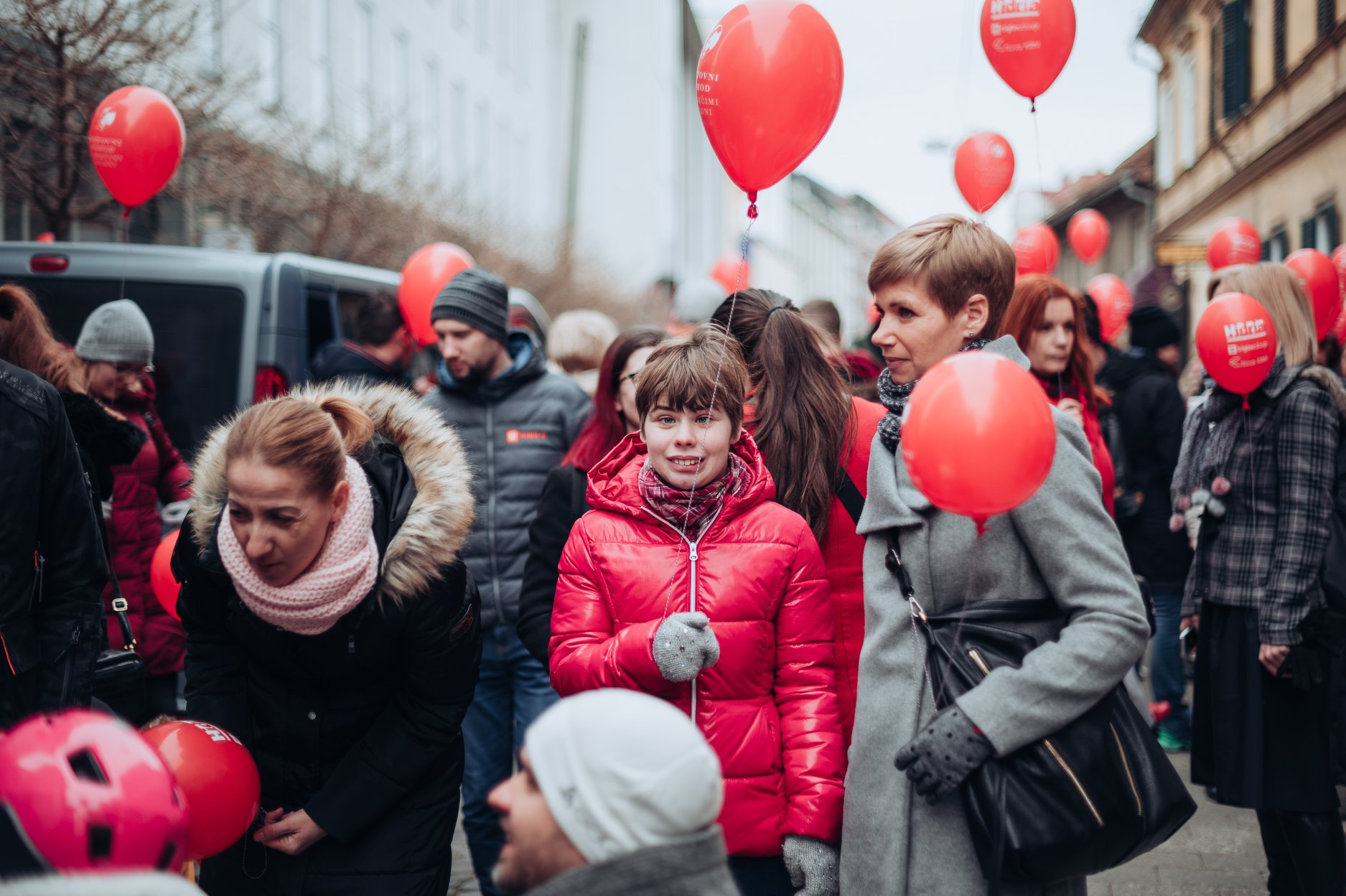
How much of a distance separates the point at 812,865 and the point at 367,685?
1.09 m

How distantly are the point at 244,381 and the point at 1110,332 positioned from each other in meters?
7.65

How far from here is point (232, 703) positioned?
272cm

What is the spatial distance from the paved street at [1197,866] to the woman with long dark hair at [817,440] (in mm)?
2459

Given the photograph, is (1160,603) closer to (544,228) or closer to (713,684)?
(713,684)

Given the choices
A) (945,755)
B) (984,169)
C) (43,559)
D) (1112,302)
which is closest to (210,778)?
(43,559)

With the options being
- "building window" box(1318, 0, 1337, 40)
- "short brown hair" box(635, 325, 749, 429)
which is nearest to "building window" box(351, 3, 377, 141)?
"building window" box(1318, 0, 1337, 40)

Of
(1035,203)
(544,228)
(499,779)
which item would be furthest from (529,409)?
(1035,203)

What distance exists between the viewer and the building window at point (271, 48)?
14.5 metres

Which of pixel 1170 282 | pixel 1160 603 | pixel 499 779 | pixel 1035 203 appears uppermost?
pixel 1035 203

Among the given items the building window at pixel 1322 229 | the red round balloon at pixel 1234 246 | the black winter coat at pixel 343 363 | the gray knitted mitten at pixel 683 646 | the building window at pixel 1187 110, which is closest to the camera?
the gray knitted mitten at pixel 683 646

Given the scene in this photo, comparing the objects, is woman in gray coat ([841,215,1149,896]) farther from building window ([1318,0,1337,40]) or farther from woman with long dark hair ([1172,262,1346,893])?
building window ([1318,0,1337,40])

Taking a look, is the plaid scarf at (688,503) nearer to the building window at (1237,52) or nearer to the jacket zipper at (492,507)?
the jacket zipper at (492,507)

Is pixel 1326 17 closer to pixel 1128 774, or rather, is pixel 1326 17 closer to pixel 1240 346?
pixel 1240 346

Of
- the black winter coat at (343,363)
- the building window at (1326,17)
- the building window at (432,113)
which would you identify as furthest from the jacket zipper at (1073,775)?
the building window at (432,113)
